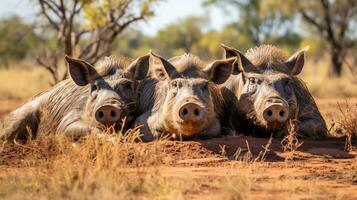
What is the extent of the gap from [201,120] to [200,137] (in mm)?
691

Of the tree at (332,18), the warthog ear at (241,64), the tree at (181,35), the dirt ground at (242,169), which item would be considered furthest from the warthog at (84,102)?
the tree at (181,35)

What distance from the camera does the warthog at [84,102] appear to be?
10.2 meters

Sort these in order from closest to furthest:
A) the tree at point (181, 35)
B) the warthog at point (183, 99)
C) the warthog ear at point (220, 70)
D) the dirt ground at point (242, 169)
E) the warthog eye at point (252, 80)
Result: the dirt ground at point (242, 169) < the warthog at point (183, 99) < the warthog ear at point (220, 70) < the warthog eye at point (252, 80) < the tree at point (181, 35)

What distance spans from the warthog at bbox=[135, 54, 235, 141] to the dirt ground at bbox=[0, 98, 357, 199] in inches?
10.2

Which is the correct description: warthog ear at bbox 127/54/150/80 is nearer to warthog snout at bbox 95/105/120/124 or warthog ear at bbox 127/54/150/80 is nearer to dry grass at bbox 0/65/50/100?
warthog snout at bbox 95/105/120/124

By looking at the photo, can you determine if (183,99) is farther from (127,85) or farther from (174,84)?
(127,85)

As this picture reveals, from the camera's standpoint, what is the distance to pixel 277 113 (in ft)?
32.0

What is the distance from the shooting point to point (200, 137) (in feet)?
32.7

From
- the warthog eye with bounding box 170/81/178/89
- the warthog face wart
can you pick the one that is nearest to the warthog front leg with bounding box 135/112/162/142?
the warthog face wart

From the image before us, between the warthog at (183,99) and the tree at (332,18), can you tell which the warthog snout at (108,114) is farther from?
the tree at (332,18)

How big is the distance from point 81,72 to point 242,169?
342 centimetres

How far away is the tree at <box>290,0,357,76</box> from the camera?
3144 centimetres

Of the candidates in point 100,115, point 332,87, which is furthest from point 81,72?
point 332,87

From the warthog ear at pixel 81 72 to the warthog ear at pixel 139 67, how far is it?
553 millimetres
